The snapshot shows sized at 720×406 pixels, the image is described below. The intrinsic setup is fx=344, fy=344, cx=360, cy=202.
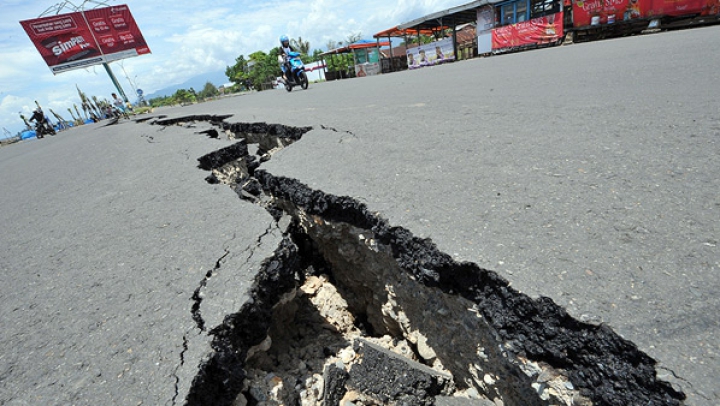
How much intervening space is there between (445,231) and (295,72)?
40.6 feet

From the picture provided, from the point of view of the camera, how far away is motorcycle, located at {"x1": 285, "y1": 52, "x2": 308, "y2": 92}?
476 inches

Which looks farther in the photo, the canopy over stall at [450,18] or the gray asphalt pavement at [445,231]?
the canopy over stall at [450,18]

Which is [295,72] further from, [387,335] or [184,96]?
[184,96]

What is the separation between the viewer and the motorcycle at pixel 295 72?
12.1 metres

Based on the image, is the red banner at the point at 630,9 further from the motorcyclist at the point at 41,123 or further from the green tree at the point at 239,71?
the green tree at the point at 239,71

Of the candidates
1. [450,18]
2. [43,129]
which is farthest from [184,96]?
[450,18]

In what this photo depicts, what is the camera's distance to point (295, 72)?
41.3 ft

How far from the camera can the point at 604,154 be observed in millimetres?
2113

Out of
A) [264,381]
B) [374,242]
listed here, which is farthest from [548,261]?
[264,381]

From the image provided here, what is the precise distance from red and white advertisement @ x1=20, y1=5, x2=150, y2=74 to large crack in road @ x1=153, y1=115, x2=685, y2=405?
33678 millimetres

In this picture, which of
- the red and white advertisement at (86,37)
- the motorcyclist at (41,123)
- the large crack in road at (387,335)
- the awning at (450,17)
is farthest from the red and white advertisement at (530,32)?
the red and white advertisement at (86,37)

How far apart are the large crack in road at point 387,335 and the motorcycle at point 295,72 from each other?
10.6 metres

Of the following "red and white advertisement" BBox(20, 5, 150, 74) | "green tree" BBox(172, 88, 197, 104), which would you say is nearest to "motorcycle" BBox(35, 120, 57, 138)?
"red and white advertisement" BBox(20, 5, 150, 74)

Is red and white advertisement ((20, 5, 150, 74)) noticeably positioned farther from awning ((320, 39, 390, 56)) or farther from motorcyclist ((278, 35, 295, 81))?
motorcyclist ((278, 35, 295, 81))
